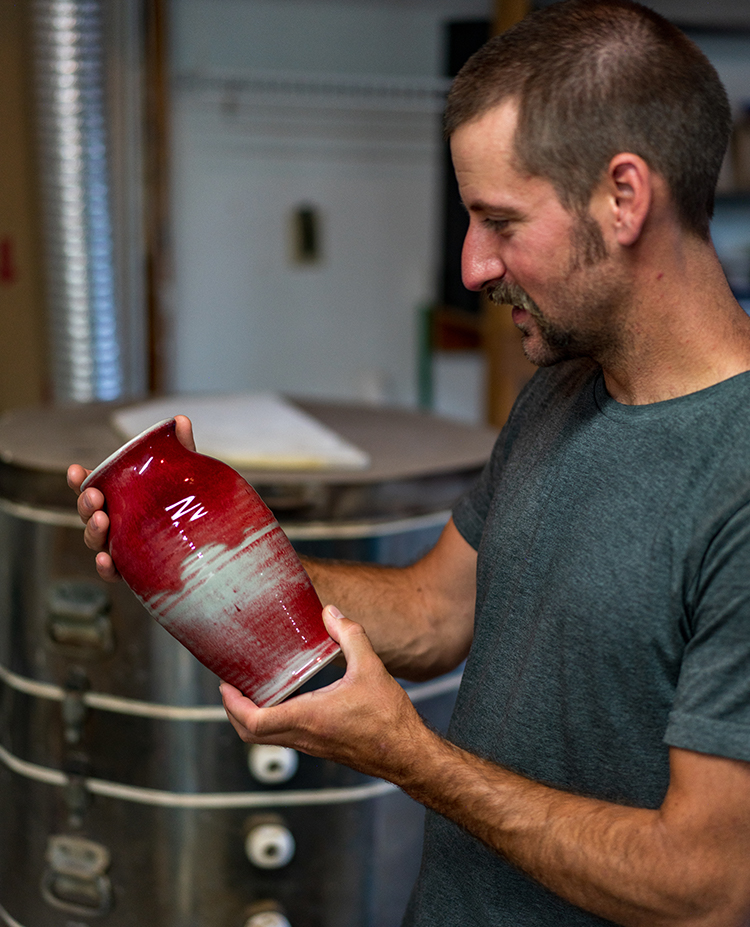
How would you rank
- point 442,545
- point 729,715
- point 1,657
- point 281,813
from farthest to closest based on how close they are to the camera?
point 1,657, point 281,813, point 442,545, point 729,715

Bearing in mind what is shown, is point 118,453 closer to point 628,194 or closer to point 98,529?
point 98,529

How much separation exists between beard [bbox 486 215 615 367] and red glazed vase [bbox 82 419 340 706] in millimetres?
263

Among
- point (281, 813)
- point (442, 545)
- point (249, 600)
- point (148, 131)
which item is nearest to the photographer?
point (249, 600)

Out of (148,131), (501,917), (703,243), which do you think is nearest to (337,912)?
(501,917)

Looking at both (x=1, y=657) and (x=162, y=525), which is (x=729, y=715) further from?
(x=1, y=657)

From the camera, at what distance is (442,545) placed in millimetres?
1099

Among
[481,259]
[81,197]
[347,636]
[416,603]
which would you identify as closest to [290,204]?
[81,197]

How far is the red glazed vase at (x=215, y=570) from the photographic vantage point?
0.81 m

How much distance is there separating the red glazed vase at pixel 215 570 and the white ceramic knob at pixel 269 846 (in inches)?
32.1

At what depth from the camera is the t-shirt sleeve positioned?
690 millimetres

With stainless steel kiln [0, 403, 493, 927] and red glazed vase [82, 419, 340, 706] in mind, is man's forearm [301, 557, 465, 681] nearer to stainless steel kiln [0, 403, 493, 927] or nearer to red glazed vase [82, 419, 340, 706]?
red glazed vase [82, 419, 340, 706]

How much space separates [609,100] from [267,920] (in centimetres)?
131

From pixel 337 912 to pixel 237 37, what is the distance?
2.41 metres

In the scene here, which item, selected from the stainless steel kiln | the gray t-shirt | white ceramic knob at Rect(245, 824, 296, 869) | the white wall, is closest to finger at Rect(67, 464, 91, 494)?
the gray t-shirt
